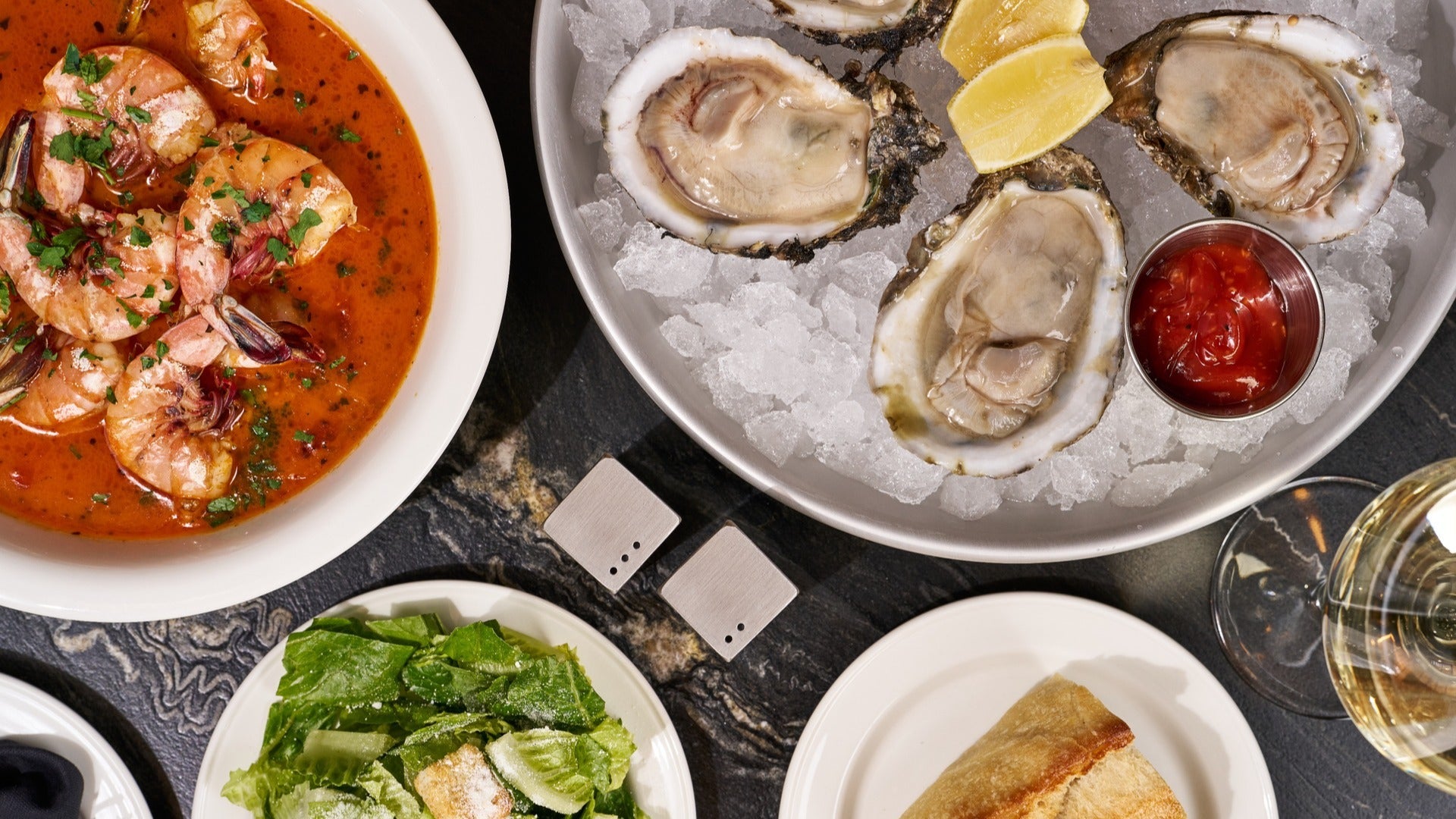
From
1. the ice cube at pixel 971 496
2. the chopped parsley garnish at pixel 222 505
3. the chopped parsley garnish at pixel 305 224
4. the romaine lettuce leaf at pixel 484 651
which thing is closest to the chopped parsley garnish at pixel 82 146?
the chopped parsley garnish at pixel 305 224

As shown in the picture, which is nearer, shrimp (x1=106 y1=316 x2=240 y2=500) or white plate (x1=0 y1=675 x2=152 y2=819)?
shrimp (x1=106 y1=316 x2=240 y2=500)

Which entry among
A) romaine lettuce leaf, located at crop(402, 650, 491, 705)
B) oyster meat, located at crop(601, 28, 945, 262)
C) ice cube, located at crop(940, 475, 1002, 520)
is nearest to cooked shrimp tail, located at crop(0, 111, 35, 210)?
oyster meat, located at crop(601, 28, 945, 262)

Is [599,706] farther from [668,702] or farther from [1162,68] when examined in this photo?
[1162,68]

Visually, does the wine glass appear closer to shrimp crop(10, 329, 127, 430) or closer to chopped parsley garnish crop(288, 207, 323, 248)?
chopped parsley garnish crop(288, 207, 323, 248)

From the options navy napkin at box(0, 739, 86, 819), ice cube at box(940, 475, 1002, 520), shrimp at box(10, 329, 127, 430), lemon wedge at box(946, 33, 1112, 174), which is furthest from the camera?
navy napkin at box(0, 739, 86, 819)

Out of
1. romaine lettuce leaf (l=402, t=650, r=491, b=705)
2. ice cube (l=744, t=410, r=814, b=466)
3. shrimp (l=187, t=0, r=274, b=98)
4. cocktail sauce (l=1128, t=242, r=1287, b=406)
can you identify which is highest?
shrimp (l=187, t=0, r=274, b=98)

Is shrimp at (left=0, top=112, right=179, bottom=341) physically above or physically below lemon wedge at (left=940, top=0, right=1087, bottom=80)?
below

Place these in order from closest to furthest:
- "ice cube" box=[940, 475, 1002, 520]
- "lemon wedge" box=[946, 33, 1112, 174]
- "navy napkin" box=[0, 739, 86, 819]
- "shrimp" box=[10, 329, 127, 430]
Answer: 1. "lemon wedge" box=[946, 33, 1112, 174]
2. "shrimp" box=[10, 329, 127, 430]
3. "ice cube" box=[940, 475, 1002, 520]
4. "navy napkin" box=[0, 739, 86, 819]
